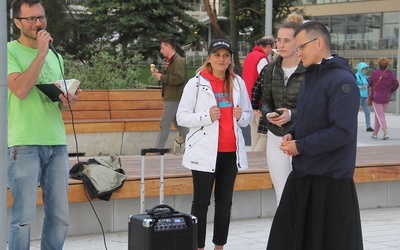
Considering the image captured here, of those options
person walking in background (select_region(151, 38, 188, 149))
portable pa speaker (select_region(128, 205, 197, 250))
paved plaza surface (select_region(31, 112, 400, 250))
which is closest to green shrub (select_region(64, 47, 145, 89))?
person walking in background (select_region(151, 38, 188, 149))

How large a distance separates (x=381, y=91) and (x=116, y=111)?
649 centimetres

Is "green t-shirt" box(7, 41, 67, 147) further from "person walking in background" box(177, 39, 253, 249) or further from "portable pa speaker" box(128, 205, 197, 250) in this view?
"person walking in background" box(177, 39, 253, 249)

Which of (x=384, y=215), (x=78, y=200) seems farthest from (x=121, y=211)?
(x=384, y=215)

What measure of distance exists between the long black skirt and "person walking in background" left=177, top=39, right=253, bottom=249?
149 centimetres

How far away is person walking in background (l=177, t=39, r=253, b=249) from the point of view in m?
6.88

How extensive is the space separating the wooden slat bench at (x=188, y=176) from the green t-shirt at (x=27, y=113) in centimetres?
194

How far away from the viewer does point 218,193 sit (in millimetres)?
7121

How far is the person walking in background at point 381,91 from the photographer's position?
18.2 meters

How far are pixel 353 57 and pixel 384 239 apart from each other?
40694 millimetres

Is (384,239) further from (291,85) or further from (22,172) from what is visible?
(22,172)

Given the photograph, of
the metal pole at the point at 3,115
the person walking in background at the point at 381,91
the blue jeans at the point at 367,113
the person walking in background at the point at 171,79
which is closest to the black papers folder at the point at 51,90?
the metal pole at the point at 3,115

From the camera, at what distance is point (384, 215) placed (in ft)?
31.5

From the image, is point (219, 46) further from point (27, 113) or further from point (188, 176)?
point (27, 113)

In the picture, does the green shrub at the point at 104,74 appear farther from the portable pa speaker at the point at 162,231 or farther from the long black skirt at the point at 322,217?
the long black skirt at the point at 322,217
